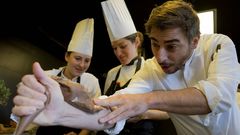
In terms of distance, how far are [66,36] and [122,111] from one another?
3193 mm

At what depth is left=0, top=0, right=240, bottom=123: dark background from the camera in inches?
148

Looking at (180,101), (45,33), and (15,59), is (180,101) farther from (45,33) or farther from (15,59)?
(15,59)

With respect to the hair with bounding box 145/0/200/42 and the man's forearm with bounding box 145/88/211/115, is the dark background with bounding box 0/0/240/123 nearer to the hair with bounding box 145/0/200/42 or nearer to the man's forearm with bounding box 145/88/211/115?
the hair with bounding box 145/0/200/42

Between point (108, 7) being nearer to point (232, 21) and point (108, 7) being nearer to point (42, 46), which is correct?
point (232, 21)

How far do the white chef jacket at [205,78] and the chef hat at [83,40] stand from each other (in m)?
1.04

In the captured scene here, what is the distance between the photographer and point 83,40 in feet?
8.36

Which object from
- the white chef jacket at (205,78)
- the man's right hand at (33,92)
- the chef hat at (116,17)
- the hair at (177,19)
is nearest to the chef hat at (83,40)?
the chef hat at (116,17)

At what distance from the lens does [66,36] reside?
158 inches

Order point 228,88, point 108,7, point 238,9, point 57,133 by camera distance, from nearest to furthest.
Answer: point 228,88 → point 57,133 → point 108,7 → point 238,9

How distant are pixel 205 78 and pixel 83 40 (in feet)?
4.67

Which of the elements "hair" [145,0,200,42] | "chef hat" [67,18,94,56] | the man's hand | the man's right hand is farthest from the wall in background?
the man's right hand

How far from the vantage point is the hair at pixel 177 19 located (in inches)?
47.5

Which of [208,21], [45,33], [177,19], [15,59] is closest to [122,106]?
[177,19]

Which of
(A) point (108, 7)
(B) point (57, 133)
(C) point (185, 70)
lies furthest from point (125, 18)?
(C) point (185, 70)
